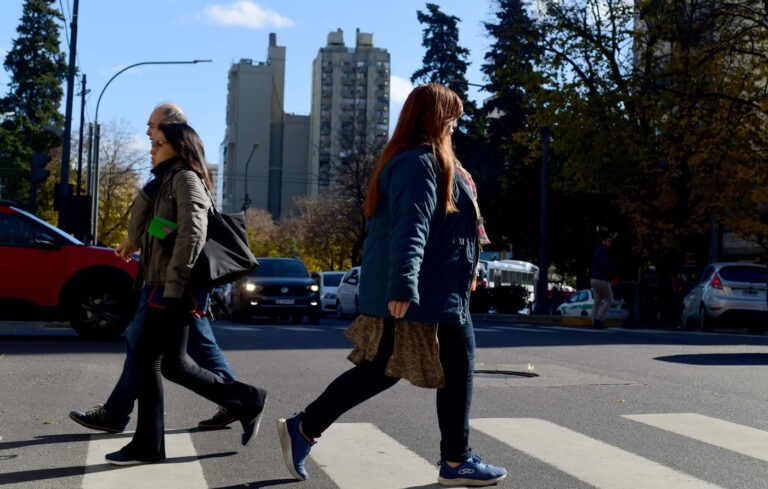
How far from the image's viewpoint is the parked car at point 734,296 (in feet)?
67.8

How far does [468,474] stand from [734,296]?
1729 centimetres

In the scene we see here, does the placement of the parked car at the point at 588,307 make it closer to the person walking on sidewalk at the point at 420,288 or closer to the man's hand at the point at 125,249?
the man's hand at the point at 125,249

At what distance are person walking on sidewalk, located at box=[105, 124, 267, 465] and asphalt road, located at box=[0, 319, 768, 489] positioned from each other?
0.23 metres

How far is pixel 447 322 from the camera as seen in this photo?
4.68 meters

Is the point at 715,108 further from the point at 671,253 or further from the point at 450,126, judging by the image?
the point at 450,126

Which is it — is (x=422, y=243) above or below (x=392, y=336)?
above

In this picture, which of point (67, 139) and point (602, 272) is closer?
point (602, 272)

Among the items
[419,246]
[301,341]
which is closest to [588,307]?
[301,341]

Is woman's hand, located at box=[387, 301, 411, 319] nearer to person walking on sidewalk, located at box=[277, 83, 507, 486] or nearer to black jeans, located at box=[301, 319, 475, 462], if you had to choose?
person walking on sidewalk, located at box=[277, 83, 507, 486]

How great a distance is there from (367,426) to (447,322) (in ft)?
7.24

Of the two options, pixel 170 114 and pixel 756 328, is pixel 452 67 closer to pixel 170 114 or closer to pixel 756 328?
pixel 756 328

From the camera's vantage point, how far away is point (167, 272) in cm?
526

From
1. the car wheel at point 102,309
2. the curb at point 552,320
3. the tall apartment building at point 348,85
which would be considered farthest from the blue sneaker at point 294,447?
the tall apartment building at point 348,85

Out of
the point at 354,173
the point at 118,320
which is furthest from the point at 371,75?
the point at 118,320
